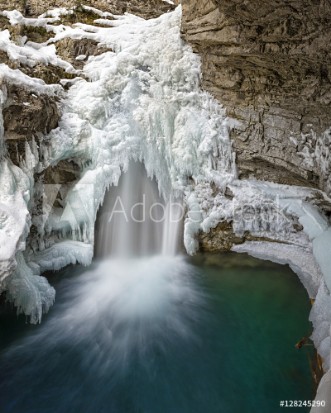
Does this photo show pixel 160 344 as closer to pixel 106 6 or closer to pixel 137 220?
pixel 137 220

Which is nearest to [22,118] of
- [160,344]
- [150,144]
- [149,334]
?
[150,144]

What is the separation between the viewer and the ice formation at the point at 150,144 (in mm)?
6480

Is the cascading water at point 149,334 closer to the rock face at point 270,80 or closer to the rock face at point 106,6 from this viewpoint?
the rock face at point 270,80

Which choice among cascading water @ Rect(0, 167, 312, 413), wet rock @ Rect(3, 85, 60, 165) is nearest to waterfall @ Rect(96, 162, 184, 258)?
cascading water @ Rect(0, 167, 312, 413)

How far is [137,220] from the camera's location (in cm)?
728

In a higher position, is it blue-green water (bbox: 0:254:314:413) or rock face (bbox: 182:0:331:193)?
rock face (bbox: 182:0:331:193)

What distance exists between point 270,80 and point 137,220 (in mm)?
4351

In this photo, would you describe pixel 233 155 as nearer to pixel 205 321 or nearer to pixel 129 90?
pixel 129 90

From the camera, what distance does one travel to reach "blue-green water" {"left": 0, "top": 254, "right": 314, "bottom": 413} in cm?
393

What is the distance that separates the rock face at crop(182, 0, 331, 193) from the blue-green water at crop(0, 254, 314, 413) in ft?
8.54

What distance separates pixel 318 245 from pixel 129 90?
5286mm

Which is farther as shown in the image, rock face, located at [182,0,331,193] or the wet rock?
rock face, located at [182,0,331,193]

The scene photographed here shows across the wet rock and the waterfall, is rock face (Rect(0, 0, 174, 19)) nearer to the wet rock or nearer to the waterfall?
the wet rock

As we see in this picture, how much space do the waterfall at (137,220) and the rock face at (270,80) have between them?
2.20 meters
